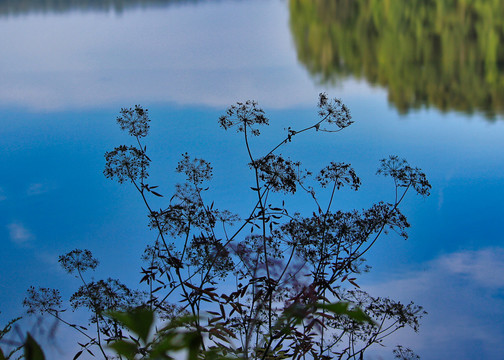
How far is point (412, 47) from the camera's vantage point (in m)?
3.88

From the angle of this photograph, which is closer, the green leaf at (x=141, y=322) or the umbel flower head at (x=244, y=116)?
the green leaf at (x=141, y=322)

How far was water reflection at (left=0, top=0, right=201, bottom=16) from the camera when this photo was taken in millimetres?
3729

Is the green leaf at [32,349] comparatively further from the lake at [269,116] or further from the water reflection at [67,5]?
the water reflection at [67,5]

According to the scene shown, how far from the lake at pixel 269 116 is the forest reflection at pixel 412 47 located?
0.01m

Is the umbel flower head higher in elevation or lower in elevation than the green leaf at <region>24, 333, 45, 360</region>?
higher

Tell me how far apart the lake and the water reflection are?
0.02 metres

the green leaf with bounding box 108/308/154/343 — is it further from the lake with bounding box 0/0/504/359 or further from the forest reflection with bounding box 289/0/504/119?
the forest reflection with bounding box 289/0/504/119

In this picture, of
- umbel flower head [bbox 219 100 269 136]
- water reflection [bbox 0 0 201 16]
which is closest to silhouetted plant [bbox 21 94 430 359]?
umbel flower head [bbox 219 100 269 136]

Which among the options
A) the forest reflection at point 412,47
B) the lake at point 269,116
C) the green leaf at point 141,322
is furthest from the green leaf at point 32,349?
the forest reflection at point 412,47

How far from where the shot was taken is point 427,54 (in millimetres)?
3785

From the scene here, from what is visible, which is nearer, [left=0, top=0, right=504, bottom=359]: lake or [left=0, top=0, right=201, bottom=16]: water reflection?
[left=0, top=0, right=504, bottom=359]: lake

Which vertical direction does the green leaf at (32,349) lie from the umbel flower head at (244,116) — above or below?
below

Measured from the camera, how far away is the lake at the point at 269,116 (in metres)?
2.18

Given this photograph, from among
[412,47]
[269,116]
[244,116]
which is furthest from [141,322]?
[412,47]
